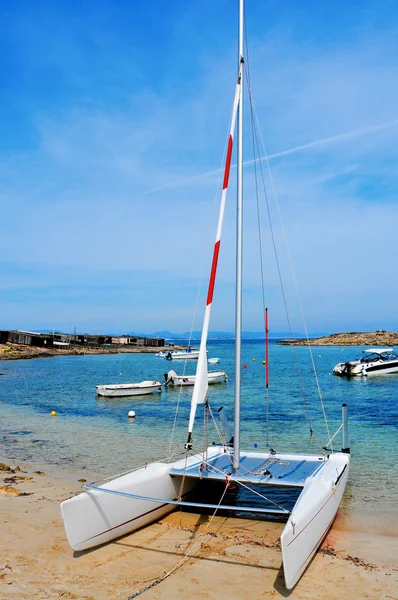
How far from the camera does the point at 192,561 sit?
823 centimetres

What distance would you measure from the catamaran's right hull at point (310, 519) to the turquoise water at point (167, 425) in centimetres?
202

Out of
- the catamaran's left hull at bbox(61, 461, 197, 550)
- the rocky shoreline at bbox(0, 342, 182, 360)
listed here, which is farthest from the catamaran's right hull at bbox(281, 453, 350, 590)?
the rocky shoreline at bbox(0, 342, 182, 360)

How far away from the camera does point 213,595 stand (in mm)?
7051

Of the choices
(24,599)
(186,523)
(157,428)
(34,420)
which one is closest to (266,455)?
(186,523)

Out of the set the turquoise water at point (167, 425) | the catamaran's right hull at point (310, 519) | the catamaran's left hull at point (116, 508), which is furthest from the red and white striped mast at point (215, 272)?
the turquoise water at point (167, 425)

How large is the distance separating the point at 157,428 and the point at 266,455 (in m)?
10.8

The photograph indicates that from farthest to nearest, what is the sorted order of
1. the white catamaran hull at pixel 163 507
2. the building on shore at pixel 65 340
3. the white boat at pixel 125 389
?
1. the building on shore at pixel 65 340
2. the white boat at pixel 125 389
3. the white catamaran hull at pixel 163 507

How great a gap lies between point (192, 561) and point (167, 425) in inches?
579

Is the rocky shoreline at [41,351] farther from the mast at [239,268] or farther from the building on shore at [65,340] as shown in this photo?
the mast at [239,268]

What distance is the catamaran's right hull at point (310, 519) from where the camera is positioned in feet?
23.2

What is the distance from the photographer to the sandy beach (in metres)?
7.14

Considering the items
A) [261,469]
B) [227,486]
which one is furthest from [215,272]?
[261,469]

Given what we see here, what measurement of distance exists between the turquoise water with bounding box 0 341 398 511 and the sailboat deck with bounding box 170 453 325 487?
150 cm

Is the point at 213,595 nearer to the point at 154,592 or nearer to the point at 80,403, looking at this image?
the point at 154,592
